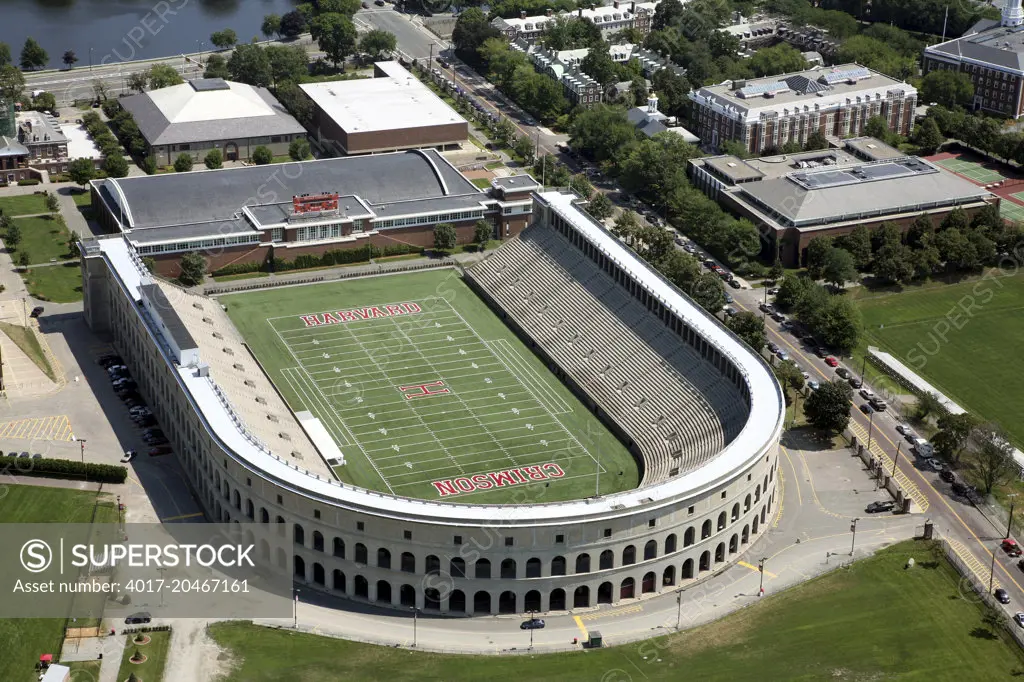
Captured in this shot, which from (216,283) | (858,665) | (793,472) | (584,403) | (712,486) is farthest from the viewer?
(216,283)

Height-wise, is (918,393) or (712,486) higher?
(712,486)

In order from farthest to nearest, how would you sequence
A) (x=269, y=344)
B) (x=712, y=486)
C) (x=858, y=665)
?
(x=269, y=344)
(x=712, y=486)
(x=858, y=665)

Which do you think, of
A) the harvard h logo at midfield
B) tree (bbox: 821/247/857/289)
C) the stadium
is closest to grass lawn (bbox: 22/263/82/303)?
the stadium

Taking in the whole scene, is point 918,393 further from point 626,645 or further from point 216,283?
point 216,283

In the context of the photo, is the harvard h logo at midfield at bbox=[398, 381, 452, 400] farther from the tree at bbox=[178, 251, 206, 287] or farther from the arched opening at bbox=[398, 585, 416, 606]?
the tree at bbox=[178, 251, 206, 287]

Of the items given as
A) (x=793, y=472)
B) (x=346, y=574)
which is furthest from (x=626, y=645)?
(x=793, y=472)

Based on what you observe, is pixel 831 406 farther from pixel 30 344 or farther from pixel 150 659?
pixel 30 344

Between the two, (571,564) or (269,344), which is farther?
→ (269,344)
